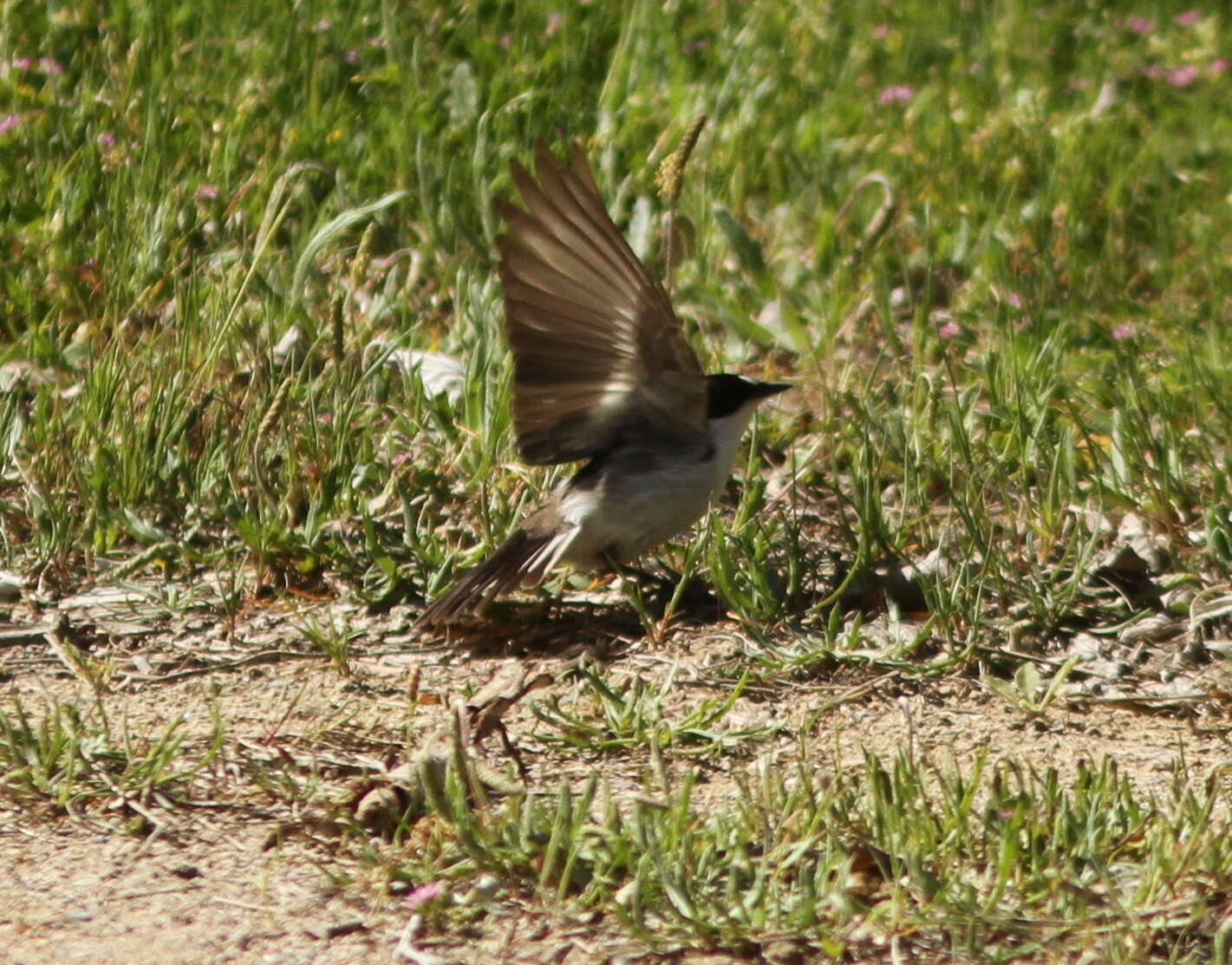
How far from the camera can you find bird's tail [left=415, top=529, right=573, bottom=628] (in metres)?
4.47

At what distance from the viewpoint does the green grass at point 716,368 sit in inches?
128

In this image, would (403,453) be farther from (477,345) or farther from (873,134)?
(873,134)

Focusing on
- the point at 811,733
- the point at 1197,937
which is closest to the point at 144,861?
the point at 811,733

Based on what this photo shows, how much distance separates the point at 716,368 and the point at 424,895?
2.96 m

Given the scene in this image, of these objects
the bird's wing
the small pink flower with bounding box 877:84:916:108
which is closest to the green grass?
the small pink flower with bounding box 877:84:916:108

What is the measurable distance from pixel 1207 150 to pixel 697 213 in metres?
2.38

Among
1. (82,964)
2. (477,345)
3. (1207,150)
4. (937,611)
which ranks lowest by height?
(82,964)

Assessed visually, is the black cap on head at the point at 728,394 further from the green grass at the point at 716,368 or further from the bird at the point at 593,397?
the green grass at the point at 716,368

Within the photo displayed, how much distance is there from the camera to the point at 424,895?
10.3ft

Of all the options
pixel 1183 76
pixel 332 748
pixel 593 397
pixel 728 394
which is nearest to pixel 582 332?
pixel 593 397

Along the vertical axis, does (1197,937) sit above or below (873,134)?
below

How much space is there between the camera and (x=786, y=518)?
4.90m

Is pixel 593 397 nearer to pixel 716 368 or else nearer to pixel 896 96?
pixel 716 368

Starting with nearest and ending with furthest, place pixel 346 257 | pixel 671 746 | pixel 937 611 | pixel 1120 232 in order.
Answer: pixel 671 746 < pixel 937 611 < pixel 346 257 < pixel 1120 232
